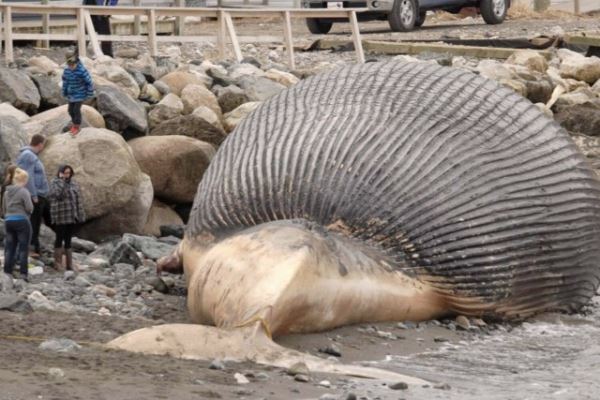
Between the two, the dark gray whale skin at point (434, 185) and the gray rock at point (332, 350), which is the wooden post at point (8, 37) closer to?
the dark gray whale skin at point (434, 185)

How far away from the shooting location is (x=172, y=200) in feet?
56.8

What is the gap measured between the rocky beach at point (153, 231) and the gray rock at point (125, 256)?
14mm

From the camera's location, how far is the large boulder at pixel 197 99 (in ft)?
63.7

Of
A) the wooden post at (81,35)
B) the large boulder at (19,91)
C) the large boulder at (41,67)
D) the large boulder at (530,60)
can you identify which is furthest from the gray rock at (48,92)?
the large boulder at (530,60)

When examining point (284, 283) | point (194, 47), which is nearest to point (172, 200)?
point (284, 283)

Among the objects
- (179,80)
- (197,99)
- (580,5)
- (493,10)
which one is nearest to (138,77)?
(179,80)

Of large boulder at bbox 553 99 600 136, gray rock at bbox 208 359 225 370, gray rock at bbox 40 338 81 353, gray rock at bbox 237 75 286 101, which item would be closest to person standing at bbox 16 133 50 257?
gray rock at bbox 40 338 81 353

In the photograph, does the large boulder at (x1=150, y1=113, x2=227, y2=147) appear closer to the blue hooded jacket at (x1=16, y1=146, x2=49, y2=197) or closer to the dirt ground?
the blue hooded jacket at (x1=16, y1=146, x2=49, y2=197)

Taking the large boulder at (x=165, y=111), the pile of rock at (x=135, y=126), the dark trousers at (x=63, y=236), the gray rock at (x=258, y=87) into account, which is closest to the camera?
the dark trousers at (x=63, y=236)

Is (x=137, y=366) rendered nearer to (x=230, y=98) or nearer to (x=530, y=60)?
(x=230, y=98)

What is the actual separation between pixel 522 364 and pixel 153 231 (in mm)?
6906

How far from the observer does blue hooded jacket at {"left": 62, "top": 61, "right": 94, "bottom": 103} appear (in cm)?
1680

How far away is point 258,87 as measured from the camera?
21.2 metres

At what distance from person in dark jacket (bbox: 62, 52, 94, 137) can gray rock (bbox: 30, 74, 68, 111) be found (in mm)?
1012
